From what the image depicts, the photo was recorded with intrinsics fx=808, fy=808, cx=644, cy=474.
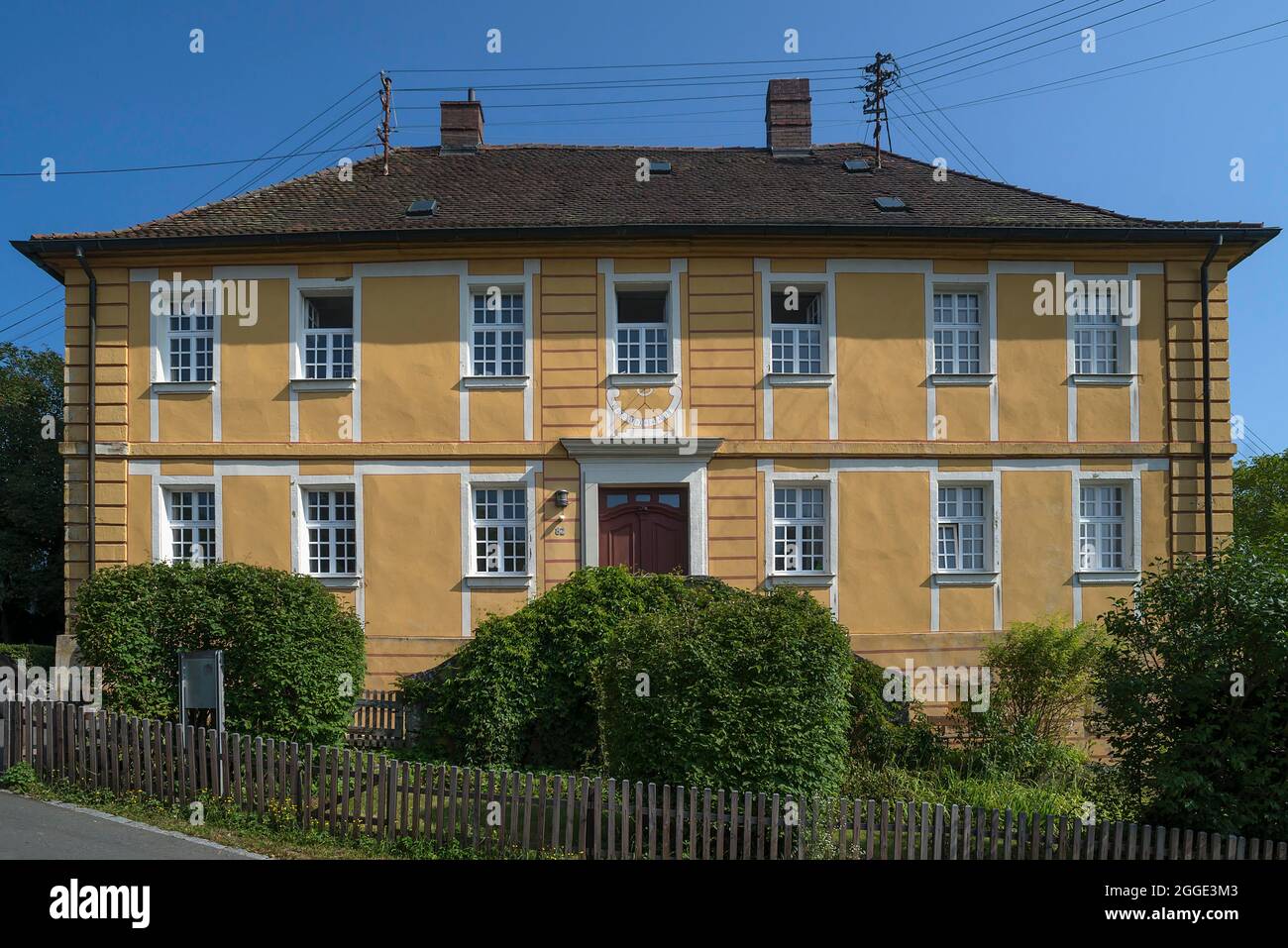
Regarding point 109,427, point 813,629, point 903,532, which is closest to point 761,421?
point 903,532

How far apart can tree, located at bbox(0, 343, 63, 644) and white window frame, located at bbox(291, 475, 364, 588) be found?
7.86 m

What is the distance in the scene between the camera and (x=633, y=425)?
14.1m

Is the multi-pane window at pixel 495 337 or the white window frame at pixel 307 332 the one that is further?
the multi-pane window at pixel 495 337

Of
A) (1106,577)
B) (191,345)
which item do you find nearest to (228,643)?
(191,345)

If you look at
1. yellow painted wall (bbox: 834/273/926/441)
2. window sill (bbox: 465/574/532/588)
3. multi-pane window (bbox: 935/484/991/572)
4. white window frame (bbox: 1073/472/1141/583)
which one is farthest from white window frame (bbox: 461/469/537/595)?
white window frame (bbox: 1073/472/1141/583)

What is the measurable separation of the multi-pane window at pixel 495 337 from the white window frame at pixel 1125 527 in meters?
10.1

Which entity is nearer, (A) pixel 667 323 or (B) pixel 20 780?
(B) pixel 20 780

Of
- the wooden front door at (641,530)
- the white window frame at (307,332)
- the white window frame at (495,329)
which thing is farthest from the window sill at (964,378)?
the white window frame at (307,332)

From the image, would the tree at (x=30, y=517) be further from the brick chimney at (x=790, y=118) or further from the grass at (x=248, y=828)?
the brick chimney at (x=790, y=118)

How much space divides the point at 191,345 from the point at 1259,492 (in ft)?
98.0

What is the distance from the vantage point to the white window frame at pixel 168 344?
557 inches

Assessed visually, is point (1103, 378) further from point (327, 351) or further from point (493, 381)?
point (327, 351)

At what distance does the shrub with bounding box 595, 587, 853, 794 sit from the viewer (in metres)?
7.34

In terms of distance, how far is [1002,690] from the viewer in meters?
11.8
